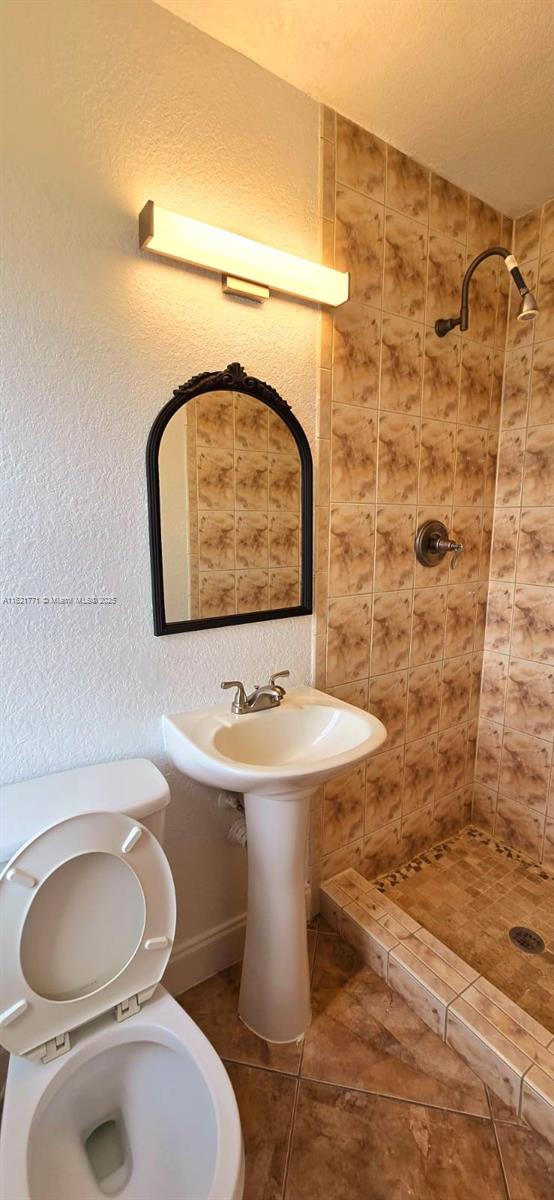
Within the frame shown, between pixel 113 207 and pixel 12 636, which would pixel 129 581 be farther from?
pixel 113 207

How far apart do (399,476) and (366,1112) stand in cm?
171

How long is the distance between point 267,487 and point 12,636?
76 centimetres

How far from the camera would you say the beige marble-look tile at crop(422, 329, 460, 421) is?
1.75m

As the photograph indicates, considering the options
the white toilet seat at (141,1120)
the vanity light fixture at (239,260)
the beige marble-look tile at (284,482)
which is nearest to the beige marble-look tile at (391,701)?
the beige marble-look tile at (284,482)

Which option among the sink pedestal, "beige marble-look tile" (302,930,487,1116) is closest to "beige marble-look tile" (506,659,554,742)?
"beige marble-look tile" (302,930,487,1116)

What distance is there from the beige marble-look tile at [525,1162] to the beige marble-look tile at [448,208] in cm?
241

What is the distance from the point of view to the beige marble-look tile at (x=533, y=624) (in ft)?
6.44

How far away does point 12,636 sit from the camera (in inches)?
43.6

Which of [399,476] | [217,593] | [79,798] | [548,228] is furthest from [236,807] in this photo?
[548,228]

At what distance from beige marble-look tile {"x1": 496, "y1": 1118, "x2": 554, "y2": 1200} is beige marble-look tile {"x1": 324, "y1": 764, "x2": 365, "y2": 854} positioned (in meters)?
Result: 0.75

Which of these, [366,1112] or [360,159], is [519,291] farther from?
[366,1112]

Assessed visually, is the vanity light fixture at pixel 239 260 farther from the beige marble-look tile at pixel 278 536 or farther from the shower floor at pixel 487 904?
the shower floor at pixel 487 904

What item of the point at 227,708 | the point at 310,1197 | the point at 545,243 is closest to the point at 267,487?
the point at 227,708

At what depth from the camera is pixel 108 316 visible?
1.14 meters
